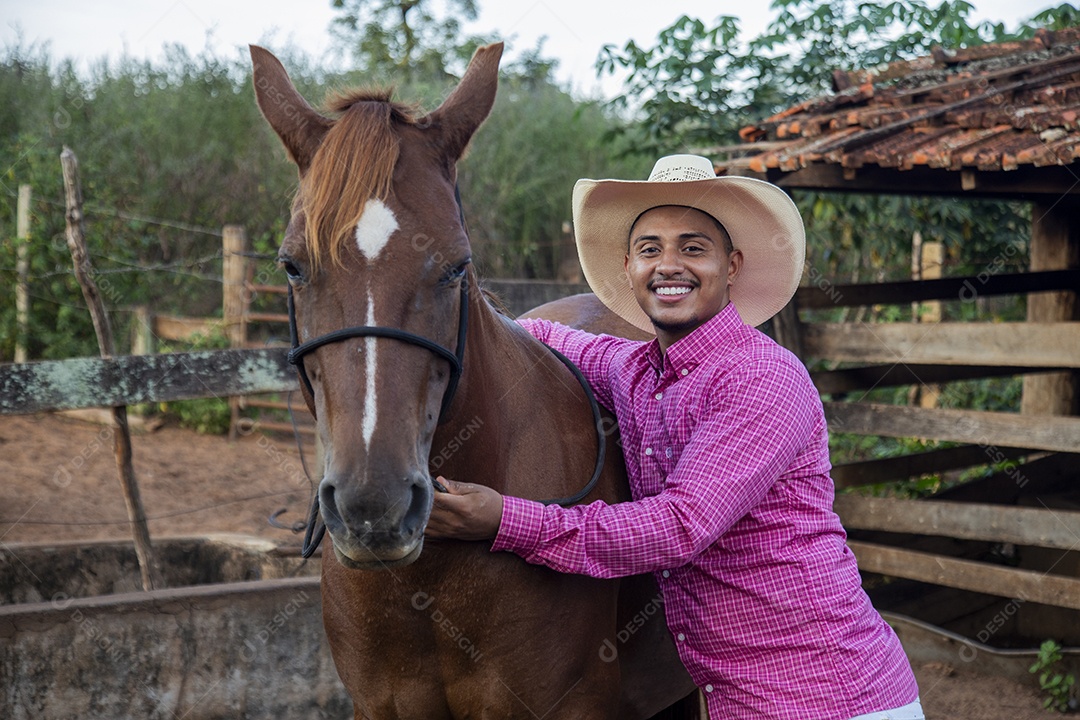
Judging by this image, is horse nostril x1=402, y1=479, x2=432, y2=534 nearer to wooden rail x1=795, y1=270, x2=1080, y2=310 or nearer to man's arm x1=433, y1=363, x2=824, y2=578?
man's arm x1=433, y1=363, x2=824, y2=578

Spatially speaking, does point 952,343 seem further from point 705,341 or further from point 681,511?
point 681,511

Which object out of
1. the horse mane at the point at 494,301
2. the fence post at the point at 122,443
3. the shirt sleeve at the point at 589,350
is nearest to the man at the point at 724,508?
the shirt sleeve at the point at 589,350

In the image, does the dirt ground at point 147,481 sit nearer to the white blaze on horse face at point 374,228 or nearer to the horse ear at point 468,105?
the horse ear at point 468,105

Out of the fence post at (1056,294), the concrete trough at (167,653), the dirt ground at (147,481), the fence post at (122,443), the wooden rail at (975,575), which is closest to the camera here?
the concrete trough at (167,653)

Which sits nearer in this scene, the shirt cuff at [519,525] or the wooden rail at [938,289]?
the shirt cuff at [519,525]

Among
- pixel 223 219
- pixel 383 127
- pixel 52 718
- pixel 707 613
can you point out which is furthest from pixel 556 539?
pixel 223 219

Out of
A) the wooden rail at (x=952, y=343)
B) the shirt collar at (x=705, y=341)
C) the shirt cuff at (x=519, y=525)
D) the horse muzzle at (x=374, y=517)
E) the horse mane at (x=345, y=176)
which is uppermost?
the horse mane at (x=345, y=176)

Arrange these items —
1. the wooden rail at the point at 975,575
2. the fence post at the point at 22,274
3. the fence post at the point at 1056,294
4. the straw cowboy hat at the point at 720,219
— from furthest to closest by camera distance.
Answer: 1. the fence post at the point at 22,274
2. the fence post at the point at 1056,294
3. the wooden rail at the point at 975,575
4. the straw cowboy hat at the point at 720,219

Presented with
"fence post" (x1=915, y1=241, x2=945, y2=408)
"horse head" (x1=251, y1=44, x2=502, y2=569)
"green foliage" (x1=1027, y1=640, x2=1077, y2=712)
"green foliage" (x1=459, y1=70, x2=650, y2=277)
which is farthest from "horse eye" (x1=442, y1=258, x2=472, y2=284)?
"green foliage" (x1=459, y1=70, x2=650, y2=277)

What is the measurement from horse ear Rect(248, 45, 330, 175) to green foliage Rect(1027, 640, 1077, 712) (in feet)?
15.0

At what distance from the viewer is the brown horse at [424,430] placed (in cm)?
158

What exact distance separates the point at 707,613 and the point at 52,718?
7.87 feet

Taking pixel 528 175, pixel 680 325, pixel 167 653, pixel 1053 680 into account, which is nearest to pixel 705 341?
pixel 680 325

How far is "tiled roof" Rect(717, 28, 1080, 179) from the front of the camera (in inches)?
168
